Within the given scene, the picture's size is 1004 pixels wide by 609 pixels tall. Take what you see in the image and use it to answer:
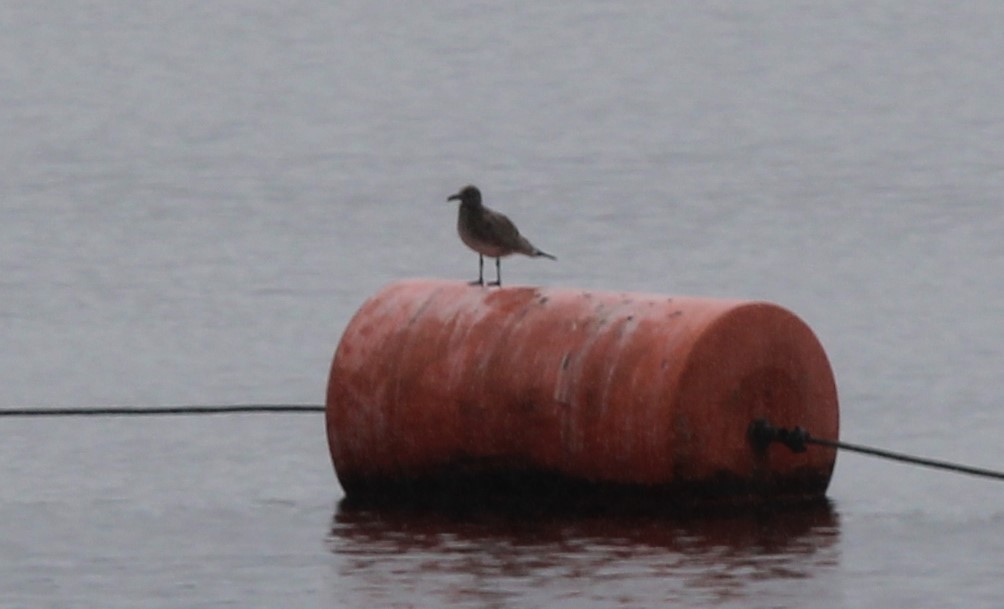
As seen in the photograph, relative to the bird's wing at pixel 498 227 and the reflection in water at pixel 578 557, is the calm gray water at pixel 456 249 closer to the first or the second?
the reflection in water at pixel 578 557

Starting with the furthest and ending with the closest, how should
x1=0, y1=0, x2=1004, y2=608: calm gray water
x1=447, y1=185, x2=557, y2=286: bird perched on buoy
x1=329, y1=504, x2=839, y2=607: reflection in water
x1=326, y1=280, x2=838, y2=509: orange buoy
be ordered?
x1=447, y1=185, x2=557, y2=286: bird perched on buoy
x1=326, y1=280, x2=838, y2=509: orange buoy
x1=0, y1=0, x2=1004, y2=608: calm gray water
x1=329, y1=504, x2=839, y2=607: reflection in water

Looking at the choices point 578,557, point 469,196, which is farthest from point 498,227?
point 578,557

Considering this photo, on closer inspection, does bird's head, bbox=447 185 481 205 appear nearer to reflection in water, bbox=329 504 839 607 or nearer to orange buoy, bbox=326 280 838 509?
orange buoy, bbox=326 280 838 509

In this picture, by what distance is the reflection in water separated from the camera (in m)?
18.4

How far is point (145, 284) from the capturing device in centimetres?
4309

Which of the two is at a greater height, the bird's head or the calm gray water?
the bird's head

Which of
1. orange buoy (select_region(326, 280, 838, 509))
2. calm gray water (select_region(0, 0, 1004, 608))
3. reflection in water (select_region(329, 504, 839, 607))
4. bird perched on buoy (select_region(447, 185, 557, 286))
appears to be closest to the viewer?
reflection in water (select_region(329, 504, 839, 607))

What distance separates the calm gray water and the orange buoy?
1.08 feet

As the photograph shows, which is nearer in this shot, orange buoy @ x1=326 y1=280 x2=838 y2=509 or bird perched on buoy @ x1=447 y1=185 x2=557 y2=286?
orange buoy @ x1=326 y1=280 x2=838 y2=509

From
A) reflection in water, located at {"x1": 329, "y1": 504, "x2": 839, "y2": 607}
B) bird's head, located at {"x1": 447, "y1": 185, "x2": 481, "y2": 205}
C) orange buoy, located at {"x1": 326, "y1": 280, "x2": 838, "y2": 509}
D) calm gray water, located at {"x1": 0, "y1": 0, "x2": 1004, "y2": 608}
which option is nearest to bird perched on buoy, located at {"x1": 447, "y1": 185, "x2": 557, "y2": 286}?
bird's head, located at {"x1": 447, "y1": 185, "x2": 481, "y2": 205}

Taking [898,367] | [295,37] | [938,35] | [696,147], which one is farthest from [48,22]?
[898,367]

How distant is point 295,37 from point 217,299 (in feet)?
254

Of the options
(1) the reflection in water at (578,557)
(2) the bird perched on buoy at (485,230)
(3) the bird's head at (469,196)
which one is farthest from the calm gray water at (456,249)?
(3) the bird's head at (469,196)

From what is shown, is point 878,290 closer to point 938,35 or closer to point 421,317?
point 421,317
